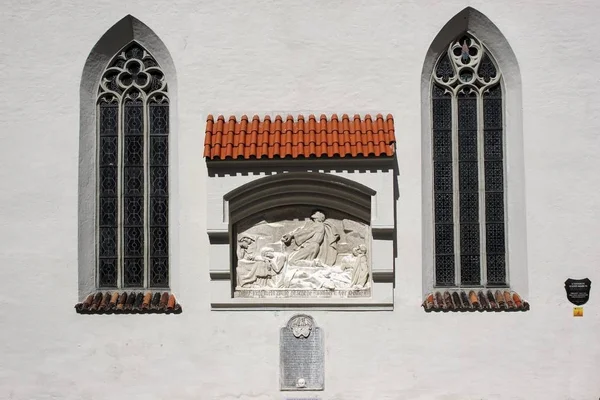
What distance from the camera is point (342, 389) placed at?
9734mm

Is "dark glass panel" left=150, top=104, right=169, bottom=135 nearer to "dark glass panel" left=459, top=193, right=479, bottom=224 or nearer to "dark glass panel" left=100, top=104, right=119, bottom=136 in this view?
"dark glass panel" left=100, top=104, right=119, bottom=136

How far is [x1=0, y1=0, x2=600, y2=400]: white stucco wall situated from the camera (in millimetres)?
9742

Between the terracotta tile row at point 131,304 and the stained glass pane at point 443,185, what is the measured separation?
358 centimetres

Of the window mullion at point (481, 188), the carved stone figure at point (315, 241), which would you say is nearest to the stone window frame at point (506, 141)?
the window mullion at point (481, 188)

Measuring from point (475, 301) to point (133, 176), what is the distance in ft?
16.1

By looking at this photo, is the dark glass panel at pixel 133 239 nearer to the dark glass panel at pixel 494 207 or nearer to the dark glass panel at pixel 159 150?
the dark glass panel at pixel 159 150

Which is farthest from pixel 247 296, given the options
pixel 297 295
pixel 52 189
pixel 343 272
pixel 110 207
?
pixel 52 189

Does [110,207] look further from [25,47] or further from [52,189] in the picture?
[25,47]

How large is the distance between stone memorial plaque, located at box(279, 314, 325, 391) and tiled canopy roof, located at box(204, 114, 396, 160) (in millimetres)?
2211

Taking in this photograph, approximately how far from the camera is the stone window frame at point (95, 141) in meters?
10.1

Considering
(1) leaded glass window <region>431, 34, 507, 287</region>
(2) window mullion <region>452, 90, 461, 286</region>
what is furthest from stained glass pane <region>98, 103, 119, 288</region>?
(2) window mullion <region>452, 90, 461, 286</region>

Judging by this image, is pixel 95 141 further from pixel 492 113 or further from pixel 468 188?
pixel 492 113

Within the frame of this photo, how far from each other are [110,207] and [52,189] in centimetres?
80

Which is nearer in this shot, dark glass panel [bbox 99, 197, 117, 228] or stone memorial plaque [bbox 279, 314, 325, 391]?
stone memorial plaque [bbox 279, 314, 325, 391]
